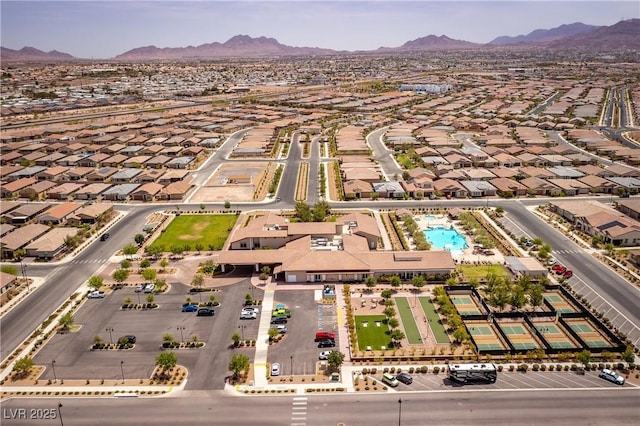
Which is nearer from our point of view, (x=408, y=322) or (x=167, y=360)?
(x=167, y=360)

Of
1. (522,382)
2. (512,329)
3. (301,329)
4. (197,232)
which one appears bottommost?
(522,382)

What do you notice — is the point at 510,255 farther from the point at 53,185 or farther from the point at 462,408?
the point at 53,185

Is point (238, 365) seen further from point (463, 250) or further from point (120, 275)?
point (463, 250)

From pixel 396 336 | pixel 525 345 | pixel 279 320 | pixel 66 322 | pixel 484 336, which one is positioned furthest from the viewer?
pixel 279 320

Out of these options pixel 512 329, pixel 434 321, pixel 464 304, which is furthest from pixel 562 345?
pixel 434 321

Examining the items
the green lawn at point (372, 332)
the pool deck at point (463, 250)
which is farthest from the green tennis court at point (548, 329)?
the green lawn at point (372, 332)

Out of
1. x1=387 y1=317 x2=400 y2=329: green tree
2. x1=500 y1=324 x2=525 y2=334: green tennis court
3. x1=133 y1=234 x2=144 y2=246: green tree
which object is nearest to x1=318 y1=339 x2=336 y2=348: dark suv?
x1=387 y1=317 x2=400 y2=329: green tree

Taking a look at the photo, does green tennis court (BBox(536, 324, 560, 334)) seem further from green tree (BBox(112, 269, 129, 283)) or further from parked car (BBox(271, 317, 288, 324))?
green tree (BBox(112, 269, 129, 283))
